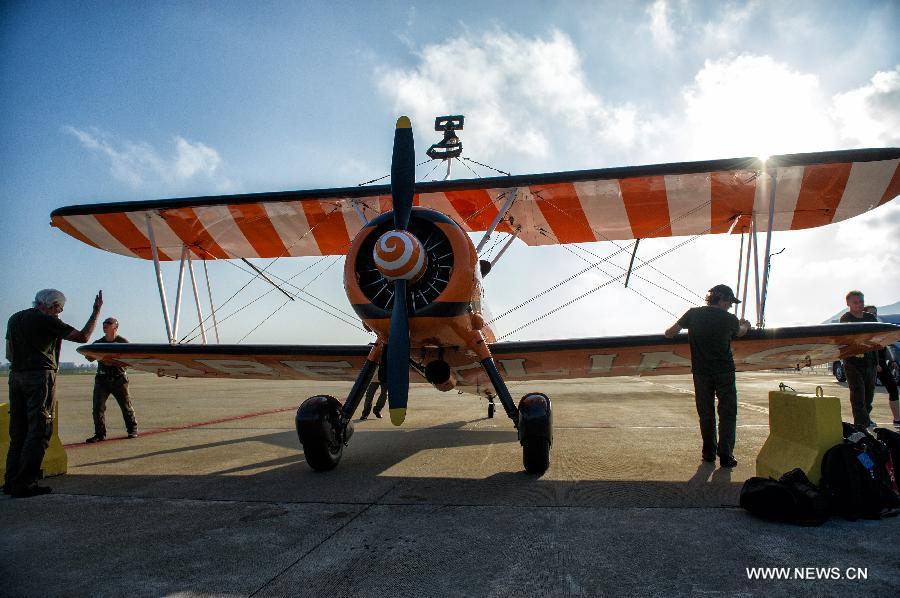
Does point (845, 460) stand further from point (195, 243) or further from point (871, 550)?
point (195, 243)

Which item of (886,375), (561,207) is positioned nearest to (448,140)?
(561,207)

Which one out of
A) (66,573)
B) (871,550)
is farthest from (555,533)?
(66,573)

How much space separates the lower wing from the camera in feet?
16.5

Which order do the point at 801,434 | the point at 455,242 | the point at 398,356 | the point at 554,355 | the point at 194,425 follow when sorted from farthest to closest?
1. the point at 194,425
2. the point at 554,355
3. the point at 455,242
4. the point at 398,356
5. the point at 801,434

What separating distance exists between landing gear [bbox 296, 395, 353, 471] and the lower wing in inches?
40.8

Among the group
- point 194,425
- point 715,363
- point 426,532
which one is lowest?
point 194,425

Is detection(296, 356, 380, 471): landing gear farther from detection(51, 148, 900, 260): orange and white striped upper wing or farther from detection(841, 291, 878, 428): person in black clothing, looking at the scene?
detection(841, 291, 878, 428): person in black clothing

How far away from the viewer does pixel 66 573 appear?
7.32ft

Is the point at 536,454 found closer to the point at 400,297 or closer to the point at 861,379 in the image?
the point at 400,297

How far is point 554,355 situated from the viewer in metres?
5.54

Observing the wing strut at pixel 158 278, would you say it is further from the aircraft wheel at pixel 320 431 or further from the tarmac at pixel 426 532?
the aircraft wheel at pixel 320 431

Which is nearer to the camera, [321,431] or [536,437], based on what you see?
[536,437]

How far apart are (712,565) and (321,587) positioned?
1753 mm

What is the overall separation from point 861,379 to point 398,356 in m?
5.80
